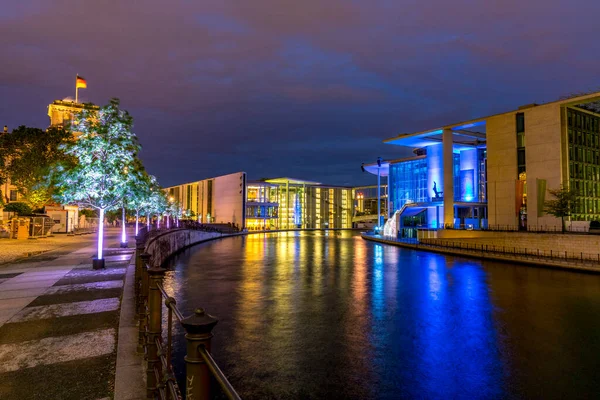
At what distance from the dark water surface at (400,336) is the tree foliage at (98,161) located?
600 centimetres

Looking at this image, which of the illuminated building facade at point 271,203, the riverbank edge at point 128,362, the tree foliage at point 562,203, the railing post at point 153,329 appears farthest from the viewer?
the illuminated building facade at point 271,203

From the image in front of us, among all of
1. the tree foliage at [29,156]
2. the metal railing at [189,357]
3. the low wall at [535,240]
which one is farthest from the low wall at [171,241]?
the low wall at [535,240]

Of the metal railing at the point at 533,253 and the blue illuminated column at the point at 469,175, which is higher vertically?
the blue illuminated column at the point at 469,175

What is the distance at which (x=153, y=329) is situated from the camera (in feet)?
17.0

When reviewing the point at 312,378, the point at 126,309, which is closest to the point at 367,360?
the point at 312,378

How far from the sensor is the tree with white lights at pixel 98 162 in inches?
695

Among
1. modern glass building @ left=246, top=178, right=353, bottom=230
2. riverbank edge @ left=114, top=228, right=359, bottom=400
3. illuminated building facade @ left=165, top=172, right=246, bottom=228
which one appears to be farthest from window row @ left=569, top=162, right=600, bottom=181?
modern glass building @ left=246, top=178, right=353, bottom=230

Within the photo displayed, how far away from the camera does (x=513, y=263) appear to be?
3347cm

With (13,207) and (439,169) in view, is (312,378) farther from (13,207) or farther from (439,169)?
(439,169)

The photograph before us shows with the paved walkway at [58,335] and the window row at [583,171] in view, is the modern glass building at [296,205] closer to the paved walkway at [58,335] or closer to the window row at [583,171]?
the window row at [583,171]

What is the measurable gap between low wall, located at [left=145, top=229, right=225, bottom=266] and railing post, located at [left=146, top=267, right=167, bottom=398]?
Result: 17.8 metres

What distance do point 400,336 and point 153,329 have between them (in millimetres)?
8898

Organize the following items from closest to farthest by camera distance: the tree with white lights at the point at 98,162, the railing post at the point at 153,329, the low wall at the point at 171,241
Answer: the railing post at the point at 153,329, the tree with white lights at the point at 98,162, the low wall at the point at 171,241

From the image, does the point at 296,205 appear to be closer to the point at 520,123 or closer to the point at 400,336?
the point at 520,123
